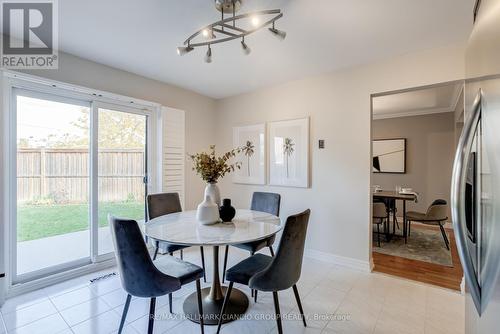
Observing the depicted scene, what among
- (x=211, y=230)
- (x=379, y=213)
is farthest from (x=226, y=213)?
(x=379, y=213)

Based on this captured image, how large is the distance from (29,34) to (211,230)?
8.15 ft

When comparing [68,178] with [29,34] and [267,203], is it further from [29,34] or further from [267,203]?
[267,203]

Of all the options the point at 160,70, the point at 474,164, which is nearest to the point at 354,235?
the point at 474,164

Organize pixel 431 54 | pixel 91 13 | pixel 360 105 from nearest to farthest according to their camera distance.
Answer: pixel 91 13
pixel 431 54
pixel 360 105

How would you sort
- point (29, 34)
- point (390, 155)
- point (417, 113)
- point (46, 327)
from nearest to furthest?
point (46, 327) → point (29, 34) → point (417, 113) → point (390, 155)

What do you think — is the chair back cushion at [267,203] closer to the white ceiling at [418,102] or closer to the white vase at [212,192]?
the white vase at [212,192]

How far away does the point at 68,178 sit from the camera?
279 centimetres

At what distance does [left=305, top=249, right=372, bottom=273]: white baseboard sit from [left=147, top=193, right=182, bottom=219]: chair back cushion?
6.11ft

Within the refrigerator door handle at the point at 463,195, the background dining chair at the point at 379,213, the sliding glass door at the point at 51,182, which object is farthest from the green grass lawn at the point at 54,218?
the background dining chair at the point at 379,213

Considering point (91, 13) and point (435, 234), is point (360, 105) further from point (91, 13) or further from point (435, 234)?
point (435, 234)

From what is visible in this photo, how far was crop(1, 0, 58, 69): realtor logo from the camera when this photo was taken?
6.33 feet

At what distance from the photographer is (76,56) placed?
2.68 m

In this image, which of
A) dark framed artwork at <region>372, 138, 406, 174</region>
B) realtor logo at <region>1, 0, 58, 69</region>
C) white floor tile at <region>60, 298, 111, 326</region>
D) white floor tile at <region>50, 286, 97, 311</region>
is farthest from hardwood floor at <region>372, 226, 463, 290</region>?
realtor logo at <region>1, 0, 58, 69</region>

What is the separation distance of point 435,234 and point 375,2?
14.6 ft
